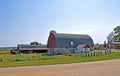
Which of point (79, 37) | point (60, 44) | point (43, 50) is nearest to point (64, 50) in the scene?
point (60, 44)

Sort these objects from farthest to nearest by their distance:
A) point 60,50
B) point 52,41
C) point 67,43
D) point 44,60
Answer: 1. point 67,43
2. point 52,41
3. point 60,50
4. point 44,60

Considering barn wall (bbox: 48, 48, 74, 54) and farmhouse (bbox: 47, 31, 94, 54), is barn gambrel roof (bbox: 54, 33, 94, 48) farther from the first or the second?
barn wall (bbox: 48, 48, 74, 54)

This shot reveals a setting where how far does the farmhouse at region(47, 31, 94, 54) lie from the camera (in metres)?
70.6

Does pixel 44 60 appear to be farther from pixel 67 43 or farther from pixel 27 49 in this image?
pixel 27 49

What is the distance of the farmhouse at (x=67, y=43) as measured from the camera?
70562mm

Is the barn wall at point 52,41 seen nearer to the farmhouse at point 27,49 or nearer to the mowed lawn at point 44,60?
the farmhouse at point 27,49

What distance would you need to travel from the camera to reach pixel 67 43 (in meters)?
73.1

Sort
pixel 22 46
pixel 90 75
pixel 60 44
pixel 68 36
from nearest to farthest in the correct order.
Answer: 1. pixel 90 75
2. pixel 60 44
3. pixel 68 36
4. pixel 22 46

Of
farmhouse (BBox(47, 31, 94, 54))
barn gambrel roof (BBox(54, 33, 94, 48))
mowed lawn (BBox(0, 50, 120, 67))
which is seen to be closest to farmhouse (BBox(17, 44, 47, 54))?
farmhouse (BBox(47, 31, 94, 54))

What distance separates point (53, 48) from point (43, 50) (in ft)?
75.1

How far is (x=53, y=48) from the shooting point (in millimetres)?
71438

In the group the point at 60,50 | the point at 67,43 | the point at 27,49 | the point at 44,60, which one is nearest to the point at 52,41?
the point at 60,50

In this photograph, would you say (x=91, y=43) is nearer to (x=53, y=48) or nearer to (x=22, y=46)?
(x=53, y=48)

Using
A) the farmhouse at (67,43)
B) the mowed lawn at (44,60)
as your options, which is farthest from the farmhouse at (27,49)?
the mowed lawn at (44,60)
